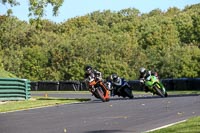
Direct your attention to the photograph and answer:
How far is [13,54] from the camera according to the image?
3433 inches

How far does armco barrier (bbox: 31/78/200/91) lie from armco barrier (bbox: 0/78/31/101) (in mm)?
16113

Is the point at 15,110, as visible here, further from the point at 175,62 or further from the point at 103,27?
the point at 103,27

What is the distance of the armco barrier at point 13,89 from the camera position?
2406cm

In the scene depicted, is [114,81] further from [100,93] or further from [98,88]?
Result: [100,93]

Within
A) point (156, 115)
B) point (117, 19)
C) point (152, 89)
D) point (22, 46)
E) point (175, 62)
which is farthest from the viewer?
point (117, 19)

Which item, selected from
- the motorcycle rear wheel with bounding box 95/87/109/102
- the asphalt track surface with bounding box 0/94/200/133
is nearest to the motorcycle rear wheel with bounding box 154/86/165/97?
the motorcycle rear wheel with bounding box 95/87/109/102

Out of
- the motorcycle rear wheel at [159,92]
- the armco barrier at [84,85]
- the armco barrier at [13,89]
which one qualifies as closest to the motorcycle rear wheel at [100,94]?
the motorcycle rear wheel at [159,92]

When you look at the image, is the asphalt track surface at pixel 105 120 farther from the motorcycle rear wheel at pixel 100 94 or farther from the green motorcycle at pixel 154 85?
the green motorcycle at pixel 154 85

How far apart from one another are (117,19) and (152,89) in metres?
96.5

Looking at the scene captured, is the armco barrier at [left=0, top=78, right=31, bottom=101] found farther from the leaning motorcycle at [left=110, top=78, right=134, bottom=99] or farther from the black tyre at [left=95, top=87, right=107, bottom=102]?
the black tyre at [left=95, top=87, right=107, bottom=102]

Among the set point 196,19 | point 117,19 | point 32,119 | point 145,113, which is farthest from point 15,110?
point 117,19

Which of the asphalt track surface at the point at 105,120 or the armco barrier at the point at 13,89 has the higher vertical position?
the armco barrier at the point at 13,89

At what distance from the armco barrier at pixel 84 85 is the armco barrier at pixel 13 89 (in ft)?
52.9

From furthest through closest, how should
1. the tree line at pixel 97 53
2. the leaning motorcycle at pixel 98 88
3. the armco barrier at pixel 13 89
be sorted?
1. the tree line at pixel 97 53
2. the armco barrier at pixel 13 89
3. the leaning motorcycle at pixel 98 88
